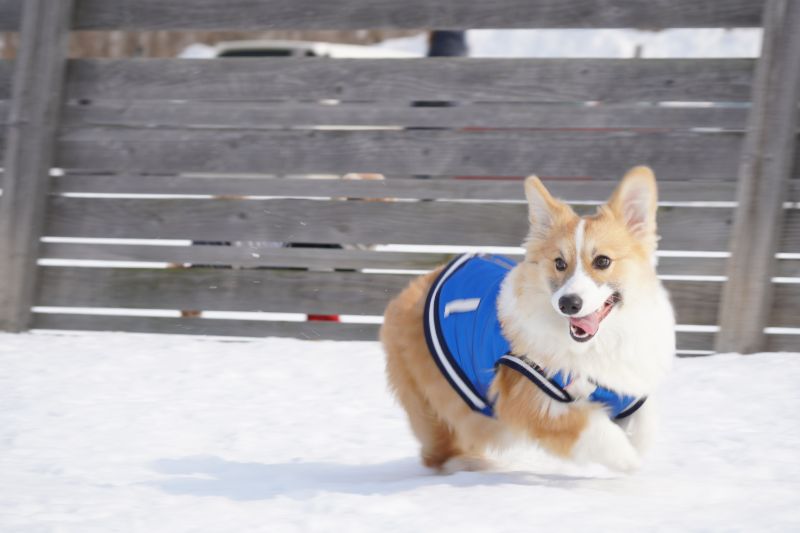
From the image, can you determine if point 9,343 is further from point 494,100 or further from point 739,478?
point 739,478

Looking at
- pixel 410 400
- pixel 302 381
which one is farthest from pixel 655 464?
pixel 302 381

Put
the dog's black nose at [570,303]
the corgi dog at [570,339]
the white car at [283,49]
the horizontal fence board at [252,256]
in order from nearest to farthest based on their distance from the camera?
the dog's black nose at [570,303], the corgi dog at [570,339], the horizontal fence board at [252,256], the white car at [283,49]

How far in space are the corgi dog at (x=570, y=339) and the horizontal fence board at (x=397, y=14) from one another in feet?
7.37

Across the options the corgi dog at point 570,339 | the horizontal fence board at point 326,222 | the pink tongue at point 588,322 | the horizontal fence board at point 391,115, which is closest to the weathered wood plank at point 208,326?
the horizontal fence board at point 326,222

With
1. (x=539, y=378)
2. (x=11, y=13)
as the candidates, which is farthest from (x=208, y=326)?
(x=539, y=378)

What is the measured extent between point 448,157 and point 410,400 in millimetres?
2045

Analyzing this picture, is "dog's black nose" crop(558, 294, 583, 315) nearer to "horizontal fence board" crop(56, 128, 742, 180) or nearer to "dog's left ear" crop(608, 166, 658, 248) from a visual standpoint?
"dog's left ear" crop(608, 166, 658, 248)

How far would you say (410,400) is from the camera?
129 inches

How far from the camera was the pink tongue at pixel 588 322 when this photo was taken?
8.93 feet

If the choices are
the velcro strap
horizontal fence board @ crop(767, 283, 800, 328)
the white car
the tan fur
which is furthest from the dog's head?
the white car

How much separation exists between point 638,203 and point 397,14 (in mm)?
2551

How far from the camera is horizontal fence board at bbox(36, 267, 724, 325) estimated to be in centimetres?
513

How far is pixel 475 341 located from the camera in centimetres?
303

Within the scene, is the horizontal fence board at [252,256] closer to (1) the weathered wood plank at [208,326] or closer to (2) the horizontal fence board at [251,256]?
(2) the horizontal fence board at [251,256]
